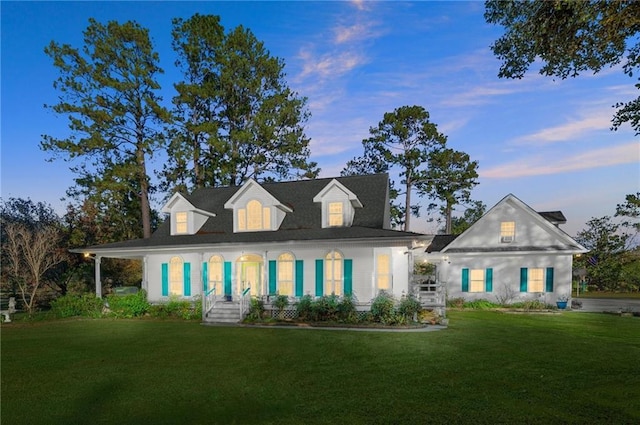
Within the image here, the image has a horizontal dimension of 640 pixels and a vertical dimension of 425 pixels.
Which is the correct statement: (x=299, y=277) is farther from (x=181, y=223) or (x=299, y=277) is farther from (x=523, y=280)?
(x=523, y=280)

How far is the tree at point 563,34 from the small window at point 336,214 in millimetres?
10054

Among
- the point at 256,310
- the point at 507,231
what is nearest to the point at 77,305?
the point at 256,310

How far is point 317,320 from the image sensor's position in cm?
1552

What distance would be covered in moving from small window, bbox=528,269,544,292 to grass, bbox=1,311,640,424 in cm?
781

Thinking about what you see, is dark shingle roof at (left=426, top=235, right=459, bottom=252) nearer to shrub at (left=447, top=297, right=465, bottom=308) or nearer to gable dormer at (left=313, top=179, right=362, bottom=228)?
shrub at (left=447, top=297, right=465, bottom=308)

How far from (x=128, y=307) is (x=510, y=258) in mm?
21431

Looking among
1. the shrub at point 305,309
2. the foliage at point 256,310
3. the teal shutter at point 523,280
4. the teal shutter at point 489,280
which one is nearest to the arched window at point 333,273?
the shrub at point 305,309

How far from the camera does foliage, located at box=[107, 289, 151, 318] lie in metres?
18.3

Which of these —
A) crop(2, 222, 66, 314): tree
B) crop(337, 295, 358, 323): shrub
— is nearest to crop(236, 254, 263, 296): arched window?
crop(337, 295, 358, 323): shrub

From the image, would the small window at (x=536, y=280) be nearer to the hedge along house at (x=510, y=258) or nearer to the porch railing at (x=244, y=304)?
the hedge along house at (x=510, y=258)

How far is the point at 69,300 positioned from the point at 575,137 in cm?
2804

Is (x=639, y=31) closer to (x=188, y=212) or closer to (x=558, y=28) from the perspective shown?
(x=558, y=28)

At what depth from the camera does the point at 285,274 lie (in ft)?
61.3

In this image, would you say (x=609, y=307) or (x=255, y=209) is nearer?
(x=255, y=209)
